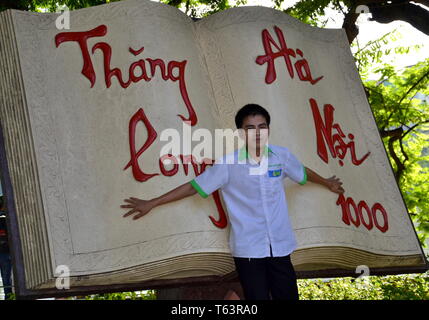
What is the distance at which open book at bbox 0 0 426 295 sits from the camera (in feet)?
9.68

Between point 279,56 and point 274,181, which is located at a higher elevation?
point 279,56

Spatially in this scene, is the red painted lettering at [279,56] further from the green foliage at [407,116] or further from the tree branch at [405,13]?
the green foliage at [407,116]

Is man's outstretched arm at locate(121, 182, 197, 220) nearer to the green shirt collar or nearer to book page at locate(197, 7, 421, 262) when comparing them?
the green shirt collar

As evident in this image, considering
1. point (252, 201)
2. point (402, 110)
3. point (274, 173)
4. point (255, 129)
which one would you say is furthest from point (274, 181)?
point (402, 110)

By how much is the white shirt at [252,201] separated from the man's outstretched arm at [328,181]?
0.37 metres

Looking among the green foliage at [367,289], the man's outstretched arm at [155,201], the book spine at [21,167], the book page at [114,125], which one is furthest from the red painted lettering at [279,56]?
the green foliage at [367,289]

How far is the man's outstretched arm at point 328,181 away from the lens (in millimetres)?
3377

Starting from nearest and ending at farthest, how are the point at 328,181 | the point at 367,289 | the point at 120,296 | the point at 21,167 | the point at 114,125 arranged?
the point at 21,167 < the point at 114,125 < the point at 328,181 < the point at 120,296 < the point at 367,289

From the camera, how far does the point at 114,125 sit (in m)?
3.19

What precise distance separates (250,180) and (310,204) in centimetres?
58

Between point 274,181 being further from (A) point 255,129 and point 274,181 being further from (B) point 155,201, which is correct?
(B) point 155,201

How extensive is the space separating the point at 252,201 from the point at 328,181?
0.75m

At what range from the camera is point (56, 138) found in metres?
3.11
